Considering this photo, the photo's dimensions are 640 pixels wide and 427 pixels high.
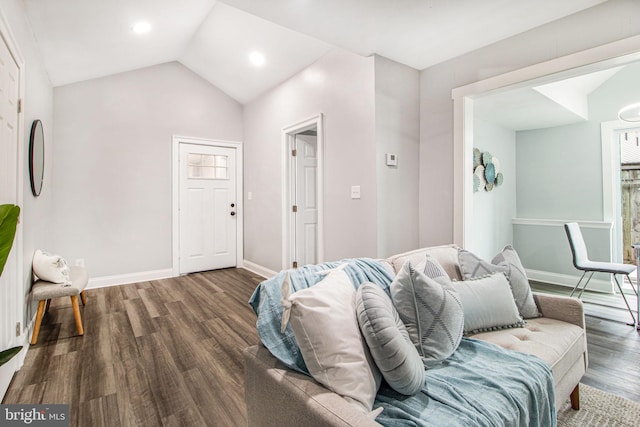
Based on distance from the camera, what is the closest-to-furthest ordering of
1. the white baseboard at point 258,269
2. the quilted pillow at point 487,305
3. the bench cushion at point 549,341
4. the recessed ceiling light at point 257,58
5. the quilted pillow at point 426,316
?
1. the quilted pillow at point 426,316
2. the bench cushion at point 549,341
3. the quilted pillow at point 487,305
4. the recessed ceiling light at point 257,58
5. the white baseboard at point 258,269

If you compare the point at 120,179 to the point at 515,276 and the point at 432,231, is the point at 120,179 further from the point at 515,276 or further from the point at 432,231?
the point at 515,276

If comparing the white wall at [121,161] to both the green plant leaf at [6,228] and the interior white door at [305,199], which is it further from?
the green plant leaf at [6,228]

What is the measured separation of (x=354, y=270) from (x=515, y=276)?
1076mm

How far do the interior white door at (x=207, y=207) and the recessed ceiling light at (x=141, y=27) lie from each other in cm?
163

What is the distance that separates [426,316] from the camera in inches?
52.6

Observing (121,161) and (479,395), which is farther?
(121,161)

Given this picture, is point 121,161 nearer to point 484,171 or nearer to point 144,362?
point 144,362

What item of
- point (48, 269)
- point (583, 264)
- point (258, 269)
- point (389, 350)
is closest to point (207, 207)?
point (258, 269)

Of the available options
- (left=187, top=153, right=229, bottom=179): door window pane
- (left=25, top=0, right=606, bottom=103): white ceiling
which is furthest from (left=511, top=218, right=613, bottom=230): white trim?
(left=187, top=153, right=229, bottom=179): door window pane

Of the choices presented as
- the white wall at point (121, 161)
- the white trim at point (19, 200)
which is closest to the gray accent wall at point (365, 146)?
the white wall at point (121, 161)

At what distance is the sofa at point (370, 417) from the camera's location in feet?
3.02

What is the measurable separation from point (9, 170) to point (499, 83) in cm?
353

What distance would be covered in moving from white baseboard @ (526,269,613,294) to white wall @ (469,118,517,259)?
586 mm

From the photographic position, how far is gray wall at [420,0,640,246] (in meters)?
2.08
